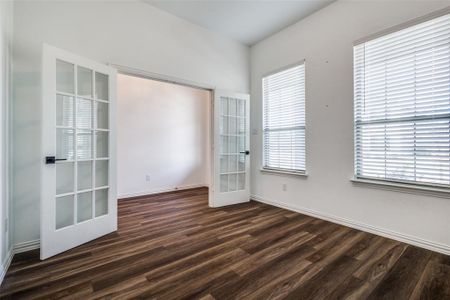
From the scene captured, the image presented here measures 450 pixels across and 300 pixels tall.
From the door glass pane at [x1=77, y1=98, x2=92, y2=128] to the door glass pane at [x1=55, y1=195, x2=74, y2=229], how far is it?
79 cm

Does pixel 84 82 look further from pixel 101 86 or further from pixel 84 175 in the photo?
pixel 84 175

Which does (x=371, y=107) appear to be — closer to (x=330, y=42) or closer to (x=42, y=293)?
(x=330, y=42)

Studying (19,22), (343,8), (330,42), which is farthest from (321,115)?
(19,22)

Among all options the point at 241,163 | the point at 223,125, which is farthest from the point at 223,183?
the point at 223,125

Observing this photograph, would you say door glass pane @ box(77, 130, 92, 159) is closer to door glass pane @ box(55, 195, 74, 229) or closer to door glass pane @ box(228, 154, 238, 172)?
door glass pane @ box(55, 195, 74, 229)

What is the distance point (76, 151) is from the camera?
2262 millimetres

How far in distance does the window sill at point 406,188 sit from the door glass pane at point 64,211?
3.34 meters

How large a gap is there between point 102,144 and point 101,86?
692 millimetres

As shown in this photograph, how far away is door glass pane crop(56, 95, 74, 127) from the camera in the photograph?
2162mm

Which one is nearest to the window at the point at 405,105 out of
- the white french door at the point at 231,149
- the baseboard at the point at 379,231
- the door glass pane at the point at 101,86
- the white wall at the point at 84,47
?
the baseboard at the point at 379,231

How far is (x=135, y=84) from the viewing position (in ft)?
14.7

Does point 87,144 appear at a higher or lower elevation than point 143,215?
higher

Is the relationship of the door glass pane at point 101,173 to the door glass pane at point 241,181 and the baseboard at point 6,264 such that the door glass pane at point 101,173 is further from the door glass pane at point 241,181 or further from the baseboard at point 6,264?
the door glass pane at point 241,181

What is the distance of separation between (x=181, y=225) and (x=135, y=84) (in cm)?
322
